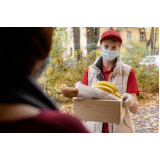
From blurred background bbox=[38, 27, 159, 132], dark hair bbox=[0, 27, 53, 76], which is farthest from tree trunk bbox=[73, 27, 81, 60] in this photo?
dark hair bbox=[0, 27, 53, 76]

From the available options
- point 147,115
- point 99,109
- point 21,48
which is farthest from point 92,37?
point 21,48

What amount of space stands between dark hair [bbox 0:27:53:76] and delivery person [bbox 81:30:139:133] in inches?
45.0

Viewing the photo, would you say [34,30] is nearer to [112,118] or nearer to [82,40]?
[112,118]

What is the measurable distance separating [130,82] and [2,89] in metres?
1.33

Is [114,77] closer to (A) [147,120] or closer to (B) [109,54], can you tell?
(B) [109,54]

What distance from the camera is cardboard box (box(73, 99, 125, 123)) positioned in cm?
120

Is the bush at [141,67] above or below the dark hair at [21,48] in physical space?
above

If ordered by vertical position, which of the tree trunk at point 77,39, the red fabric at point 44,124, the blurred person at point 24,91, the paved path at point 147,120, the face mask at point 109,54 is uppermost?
the tree trunk at point 77,39

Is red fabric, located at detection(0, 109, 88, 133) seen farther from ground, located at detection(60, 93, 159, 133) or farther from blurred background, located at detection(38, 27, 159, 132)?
ground, located at detection(60, 93, 159, 133)

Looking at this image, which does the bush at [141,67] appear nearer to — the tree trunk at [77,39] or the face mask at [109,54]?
the tree trunk at [77,39]

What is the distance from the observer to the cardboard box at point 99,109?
1202mm

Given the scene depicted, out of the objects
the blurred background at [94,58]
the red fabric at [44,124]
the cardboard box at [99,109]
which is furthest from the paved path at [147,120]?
the red fabric at [44,124]

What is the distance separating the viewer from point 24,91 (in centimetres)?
62

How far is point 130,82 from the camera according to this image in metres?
1.73
